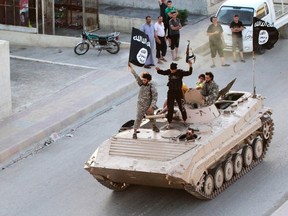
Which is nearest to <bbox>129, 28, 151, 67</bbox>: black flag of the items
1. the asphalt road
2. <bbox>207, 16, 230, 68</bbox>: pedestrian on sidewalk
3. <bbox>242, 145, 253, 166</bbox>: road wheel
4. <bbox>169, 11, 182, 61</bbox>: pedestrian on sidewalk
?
the asphalt road

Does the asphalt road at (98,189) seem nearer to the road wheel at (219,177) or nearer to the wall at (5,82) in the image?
the road wheel at (219,177)

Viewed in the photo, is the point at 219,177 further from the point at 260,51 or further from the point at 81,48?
the point at 81,48

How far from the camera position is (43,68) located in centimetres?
2703

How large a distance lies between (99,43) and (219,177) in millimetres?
10793

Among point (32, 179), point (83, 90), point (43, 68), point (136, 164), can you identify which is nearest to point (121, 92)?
point (83, 90)

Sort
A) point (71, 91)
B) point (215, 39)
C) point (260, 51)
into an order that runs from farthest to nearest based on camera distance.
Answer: point (260, 51), point (215, 39), point (71, 91)

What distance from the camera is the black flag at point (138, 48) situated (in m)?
20.7

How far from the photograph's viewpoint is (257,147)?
773 inches

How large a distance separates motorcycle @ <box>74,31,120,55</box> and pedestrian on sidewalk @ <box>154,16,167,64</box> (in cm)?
158

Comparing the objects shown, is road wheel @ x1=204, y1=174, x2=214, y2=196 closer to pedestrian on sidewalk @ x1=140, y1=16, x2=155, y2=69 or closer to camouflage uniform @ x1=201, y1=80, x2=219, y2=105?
camouflage uniform @ x1=201, y1=80, x2=219, y2=105

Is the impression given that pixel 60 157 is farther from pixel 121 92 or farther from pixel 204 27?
pixel 204 27

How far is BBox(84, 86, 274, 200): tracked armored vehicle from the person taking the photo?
677 inches

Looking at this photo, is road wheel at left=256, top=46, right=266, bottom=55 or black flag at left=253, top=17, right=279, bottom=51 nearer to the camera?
black flag at left=253, top=17, right=279, bottom=51

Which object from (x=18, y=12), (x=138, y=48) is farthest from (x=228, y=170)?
(x=18, y=12)
